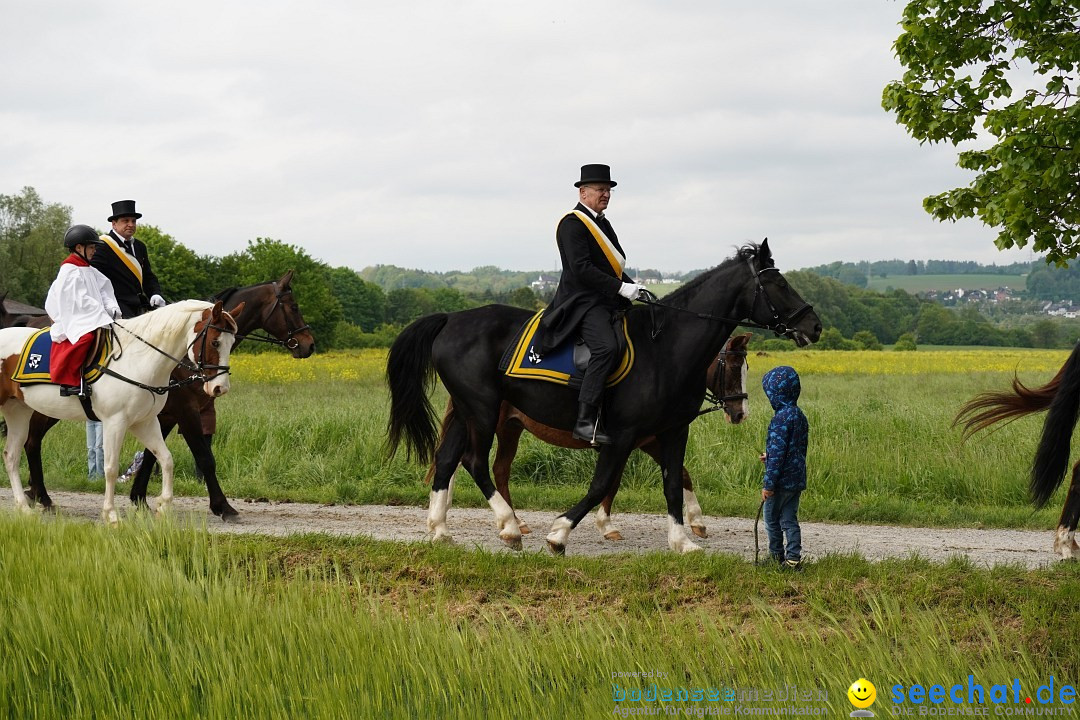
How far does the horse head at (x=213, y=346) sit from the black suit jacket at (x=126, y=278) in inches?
52.2

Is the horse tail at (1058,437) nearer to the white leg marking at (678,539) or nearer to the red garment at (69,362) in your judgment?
the white leg marking at (678,539)

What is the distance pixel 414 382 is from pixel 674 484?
8.62 feet

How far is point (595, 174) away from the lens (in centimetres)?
870

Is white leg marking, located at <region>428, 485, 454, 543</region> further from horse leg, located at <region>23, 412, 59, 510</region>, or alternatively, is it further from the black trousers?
horse leg, located at <region>23, 412, 59, 510</region>

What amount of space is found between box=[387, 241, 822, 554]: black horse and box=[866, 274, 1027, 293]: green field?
12105 centimetres

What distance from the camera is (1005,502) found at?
39.4 feet

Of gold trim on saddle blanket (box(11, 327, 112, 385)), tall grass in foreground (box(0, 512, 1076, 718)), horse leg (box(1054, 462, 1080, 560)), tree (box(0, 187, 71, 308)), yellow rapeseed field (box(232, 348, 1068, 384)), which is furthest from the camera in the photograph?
tree (box(0, 187, 71, 308))

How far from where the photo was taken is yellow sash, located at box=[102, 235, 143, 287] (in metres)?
11.0

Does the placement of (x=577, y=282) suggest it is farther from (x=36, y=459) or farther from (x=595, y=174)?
(x=36, y=459)

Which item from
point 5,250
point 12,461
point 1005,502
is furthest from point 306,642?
point 5,250

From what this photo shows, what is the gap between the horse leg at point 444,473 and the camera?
9.02 metres

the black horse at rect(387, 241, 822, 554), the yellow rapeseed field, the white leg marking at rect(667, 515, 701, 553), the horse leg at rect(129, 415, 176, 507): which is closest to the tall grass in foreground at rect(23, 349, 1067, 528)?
the horse leg at rect(129, 415, 176, 507)

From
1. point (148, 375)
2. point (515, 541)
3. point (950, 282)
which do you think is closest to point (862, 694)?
point (515, 541)

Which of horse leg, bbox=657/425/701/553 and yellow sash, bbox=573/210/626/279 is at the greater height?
yellow sash, bbox=573/210/626/279
